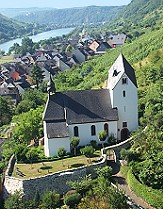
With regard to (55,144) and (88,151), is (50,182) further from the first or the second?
(55,144)

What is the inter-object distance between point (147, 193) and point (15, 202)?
36.8 ft

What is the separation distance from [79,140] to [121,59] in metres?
10.1

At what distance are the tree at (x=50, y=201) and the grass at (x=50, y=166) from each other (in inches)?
126

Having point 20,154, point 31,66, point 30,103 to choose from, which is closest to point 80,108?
point 20,154

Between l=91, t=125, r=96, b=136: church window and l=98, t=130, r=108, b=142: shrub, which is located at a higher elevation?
l=91, t=125, r=96, b=136: church window

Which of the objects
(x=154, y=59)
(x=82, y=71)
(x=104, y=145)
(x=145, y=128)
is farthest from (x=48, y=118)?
(x=82, y=71)

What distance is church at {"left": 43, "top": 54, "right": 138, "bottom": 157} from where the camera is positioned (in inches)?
1683

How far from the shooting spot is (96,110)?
4369 centimetres

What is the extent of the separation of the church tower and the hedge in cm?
1118

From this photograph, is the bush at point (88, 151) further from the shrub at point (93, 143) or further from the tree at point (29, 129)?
the tree at point (29, 129)

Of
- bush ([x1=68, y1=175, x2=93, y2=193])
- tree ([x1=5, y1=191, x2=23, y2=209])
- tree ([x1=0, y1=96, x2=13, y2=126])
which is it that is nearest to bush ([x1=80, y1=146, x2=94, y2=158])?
bush ([x1=68, y1=175, x2=93, y2=193])

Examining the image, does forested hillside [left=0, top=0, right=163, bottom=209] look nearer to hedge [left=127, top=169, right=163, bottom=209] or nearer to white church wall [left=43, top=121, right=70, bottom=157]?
hedge [left=127, top=169, right=163, bottom=209]

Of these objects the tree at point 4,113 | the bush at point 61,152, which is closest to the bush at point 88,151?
the bush at point 61,152

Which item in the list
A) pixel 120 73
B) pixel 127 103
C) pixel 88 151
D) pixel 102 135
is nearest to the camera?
pixel 88 151
